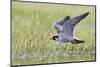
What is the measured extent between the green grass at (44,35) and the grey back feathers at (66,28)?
5 centimetres

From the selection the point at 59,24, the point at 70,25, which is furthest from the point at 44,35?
the point at 70,25

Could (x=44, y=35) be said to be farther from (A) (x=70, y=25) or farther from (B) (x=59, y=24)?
(A) (x=70, y=25)

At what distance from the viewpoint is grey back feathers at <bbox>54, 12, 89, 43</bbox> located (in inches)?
104

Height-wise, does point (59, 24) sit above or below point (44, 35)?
above

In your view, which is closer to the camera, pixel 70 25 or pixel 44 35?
pixel 44 35

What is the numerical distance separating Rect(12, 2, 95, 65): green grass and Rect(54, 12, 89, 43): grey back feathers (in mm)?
51

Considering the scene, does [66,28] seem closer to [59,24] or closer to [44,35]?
[59,24]

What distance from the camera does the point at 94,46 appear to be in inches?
111

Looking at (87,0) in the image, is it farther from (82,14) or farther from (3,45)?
(3,45)

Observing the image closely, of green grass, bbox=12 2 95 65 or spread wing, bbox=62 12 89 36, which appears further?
spread wing, bbox=62 12 89 36

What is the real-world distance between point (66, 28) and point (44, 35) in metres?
0.31

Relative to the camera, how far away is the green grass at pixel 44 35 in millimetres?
2438

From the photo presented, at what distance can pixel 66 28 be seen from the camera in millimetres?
2670

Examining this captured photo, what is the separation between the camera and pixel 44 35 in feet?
8.38
